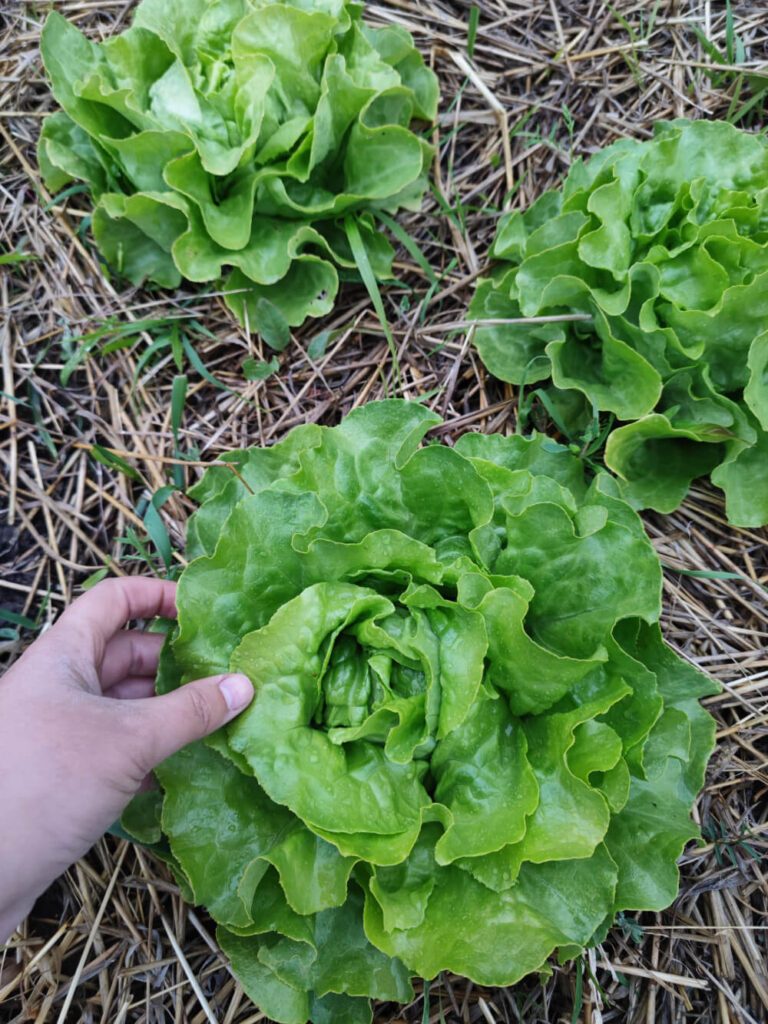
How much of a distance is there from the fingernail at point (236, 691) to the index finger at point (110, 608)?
48cm

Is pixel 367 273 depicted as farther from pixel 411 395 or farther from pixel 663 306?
pixel 663 306

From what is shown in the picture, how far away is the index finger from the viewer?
2.35 metres

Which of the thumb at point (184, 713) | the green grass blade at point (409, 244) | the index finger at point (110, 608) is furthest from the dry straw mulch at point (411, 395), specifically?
the thumb at point (184, 713)

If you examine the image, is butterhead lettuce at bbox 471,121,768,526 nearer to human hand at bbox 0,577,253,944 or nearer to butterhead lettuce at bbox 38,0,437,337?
butterhead lettuce at bbox 38,0,437,337

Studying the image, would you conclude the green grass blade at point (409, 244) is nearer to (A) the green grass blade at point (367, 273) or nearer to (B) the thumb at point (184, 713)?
(A) the green grass blade at point (367, 273)

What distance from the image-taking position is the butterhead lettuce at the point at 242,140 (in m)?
3.02

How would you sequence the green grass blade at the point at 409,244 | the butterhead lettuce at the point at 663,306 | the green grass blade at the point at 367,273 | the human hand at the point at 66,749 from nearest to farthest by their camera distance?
the human hand at the point at 66,749 → the butterhead lettuce at the point at 663,306 → the green grass blade at the point at 367,273 → the green grass blade at the point at 409,244

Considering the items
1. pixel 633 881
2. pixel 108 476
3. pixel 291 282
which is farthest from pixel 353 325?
pixel 633 881

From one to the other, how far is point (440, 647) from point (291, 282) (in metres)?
1.97

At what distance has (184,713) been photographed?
2.04 m

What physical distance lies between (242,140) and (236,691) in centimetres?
223

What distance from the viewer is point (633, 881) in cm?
238

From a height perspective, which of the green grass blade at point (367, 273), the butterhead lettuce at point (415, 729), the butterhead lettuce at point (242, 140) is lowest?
the butterhead lettuce at point (415, 729)

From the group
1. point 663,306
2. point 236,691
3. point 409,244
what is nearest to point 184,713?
point 236,691
